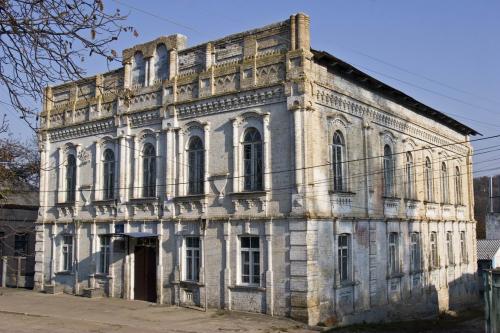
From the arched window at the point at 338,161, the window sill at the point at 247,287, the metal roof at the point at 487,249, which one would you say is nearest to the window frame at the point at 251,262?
the window sill at the point at 247,287

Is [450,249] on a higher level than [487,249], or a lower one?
higher

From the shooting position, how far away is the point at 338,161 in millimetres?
19141

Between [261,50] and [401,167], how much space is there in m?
8.74

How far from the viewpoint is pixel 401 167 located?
2352cm

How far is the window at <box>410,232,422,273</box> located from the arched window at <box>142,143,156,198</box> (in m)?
11.1

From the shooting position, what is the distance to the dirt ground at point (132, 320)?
51.3ft

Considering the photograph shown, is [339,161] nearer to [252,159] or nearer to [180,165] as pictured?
[252,159]

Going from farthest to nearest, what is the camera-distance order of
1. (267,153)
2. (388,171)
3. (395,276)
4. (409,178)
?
(409,178)
(388,171)
(395,276)
(267,153)

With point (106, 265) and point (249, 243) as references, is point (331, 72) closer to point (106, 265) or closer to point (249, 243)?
point (249, 243)

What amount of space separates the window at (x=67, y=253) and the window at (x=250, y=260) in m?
9.35

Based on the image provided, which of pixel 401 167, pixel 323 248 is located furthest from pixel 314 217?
pixel 401 167

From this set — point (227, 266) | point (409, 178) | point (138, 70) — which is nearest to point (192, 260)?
point (227, 266)

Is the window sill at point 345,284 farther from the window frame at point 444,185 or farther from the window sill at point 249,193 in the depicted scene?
the window frame at point 444,185

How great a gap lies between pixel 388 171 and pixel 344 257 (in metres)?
5.38
